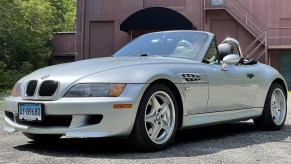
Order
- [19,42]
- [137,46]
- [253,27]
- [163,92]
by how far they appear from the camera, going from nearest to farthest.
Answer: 1. [163,92]
2. [137,46]
3. [253,27]
4. [19,42]

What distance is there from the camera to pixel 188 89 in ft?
17.1

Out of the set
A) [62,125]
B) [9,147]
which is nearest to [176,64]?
[62,125]

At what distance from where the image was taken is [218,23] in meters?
25.1

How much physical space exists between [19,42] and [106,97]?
28.9 metres

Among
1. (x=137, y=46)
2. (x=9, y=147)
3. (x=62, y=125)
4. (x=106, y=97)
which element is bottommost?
(x=9, y=147)

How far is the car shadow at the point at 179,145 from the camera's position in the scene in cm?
470

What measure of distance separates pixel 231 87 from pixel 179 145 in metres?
1.13

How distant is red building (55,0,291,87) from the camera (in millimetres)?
24484

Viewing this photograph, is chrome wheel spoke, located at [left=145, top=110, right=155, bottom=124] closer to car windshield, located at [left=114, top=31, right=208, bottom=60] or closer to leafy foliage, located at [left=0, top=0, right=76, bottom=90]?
car windshield, located at [left=114, top=31, right=208, bottom=60]

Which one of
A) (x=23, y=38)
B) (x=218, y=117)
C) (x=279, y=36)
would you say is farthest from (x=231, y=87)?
(x=23, y=38)

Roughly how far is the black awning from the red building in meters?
1.35

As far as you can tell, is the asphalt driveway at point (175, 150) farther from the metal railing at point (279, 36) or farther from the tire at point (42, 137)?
the metal railing at point (279, 36)

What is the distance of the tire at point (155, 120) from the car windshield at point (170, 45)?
92 cm

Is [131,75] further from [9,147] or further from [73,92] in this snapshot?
[9,147]
